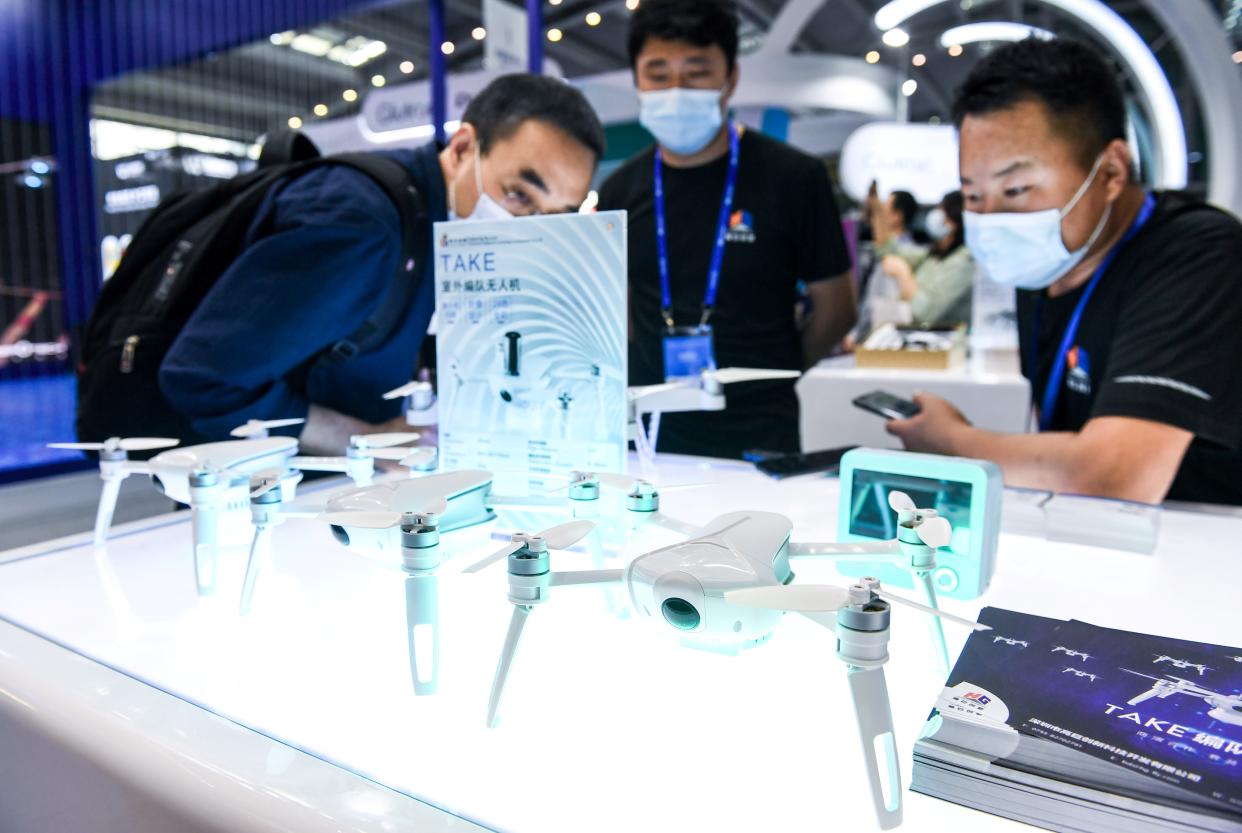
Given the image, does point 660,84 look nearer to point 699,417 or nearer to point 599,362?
point 699,417

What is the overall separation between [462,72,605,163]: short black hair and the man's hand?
0.74m

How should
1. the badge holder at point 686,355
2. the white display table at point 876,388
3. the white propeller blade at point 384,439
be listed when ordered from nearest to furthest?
the white propeller blade at point 384,439
the badge holder at point 686,355
the white display table at point 876,388

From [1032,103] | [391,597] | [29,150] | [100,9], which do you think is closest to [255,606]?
[391,597]

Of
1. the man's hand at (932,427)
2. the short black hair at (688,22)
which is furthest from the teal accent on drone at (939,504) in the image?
the short black hair at (688,22)

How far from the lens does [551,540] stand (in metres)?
0.49

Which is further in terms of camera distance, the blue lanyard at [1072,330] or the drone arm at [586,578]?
the blue lanyard at [1072,330]

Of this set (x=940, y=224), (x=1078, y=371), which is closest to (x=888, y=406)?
(x=1078, y=371)

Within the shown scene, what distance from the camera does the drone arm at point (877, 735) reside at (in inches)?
15.6

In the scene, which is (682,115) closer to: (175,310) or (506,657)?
(175,310)

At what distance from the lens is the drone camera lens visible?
0.43 metres

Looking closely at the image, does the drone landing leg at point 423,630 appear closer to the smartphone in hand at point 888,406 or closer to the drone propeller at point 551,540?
the drone propeller at point 551,540

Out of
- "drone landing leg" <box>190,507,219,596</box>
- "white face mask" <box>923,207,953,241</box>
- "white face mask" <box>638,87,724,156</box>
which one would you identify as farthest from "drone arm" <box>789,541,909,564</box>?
"white face mask" <box>923,207,953,241</box>

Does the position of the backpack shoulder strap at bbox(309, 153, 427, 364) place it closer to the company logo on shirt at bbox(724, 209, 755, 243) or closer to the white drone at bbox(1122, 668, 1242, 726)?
the company logo on shirt at bbox(724, 209, 755, 243)

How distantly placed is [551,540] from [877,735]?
21 centimetres
